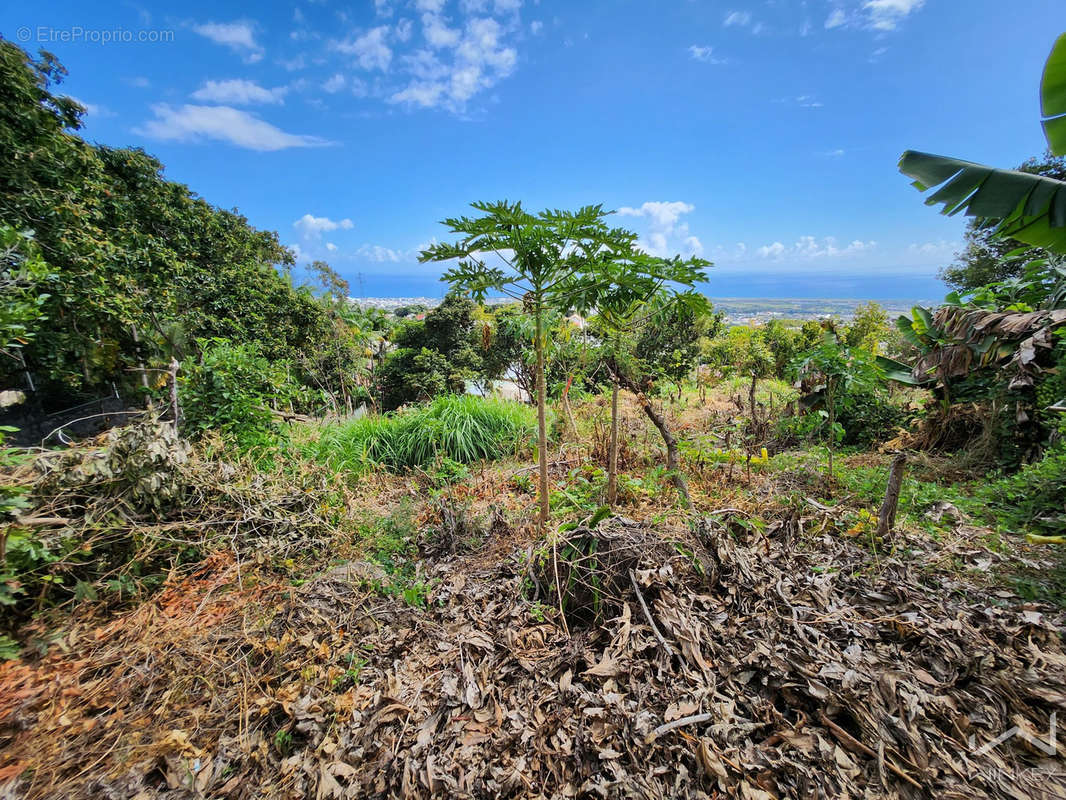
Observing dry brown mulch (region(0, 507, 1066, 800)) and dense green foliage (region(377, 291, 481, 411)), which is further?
dense green foliage (region(377, 291, 481, 411))

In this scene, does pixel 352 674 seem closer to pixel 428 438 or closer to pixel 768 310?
pixel 428 438

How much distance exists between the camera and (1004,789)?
107 centimetres

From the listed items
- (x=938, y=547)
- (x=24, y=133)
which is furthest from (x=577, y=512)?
(x=24, y=133)

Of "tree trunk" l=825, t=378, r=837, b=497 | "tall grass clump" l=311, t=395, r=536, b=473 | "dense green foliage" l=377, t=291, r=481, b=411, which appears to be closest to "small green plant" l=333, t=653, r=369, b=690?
"tall grass clump" l=311, t=395, r=536, b=473

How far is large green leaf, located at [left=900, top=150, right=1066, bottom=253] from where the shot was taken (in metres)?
2.49

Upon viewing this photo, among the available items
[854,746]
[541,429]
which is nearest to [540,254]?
[541,429]

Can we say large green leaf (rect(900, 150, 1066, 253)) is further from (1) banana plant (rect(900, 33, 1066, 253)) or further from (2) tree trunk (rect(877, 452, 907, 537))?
(2) tree trunk (rect(877, 452, 907, 537))

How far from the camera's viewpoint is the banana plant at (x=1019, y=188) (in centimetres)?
246

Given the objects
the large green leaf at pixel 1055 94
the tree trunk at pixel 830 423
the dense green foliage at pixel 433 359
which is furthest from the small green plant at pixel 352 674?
the dense green foliage at pixel 433 359

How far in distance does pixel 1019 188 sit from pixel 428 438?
5.83 metres

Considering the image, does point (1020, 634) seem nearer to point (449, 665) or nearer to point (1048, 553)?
point (1048, 553)

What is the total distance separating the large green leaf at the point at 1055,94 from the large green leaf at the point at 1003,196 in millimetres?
246

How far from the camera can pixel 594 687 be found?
5.08ft

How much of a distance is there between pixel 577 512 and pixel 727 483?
5.46ft
